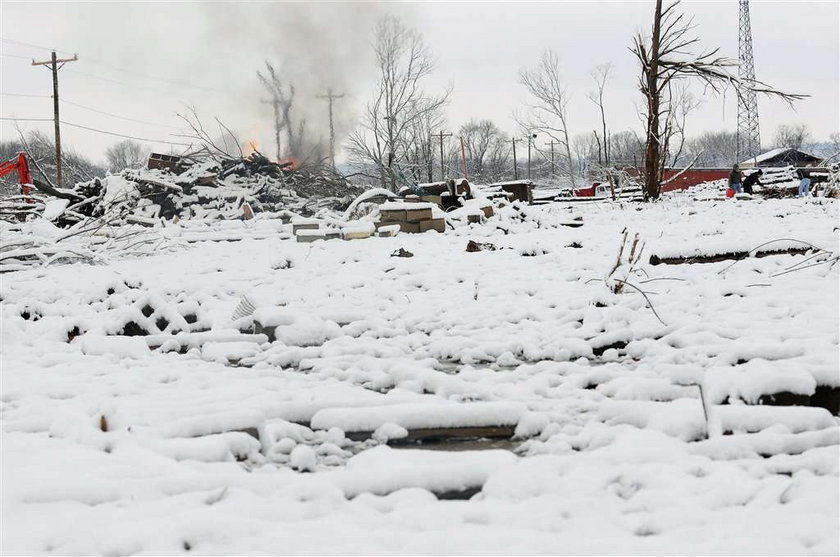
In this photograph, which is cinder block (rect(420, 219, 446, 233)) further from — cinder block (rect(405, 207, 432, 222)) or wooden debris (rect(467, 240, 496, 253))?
wooden debris (rect(467, 240, 496, 253))

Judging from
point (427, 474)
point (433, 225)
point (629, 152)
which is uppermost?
point (629, 152)

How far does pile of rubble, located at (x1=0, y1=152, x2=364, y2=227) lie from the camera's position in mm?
12500

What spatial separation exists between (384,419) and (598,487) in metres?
0.98

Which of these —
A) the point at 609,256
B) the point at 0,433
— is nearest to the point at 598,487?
the point at 0,433

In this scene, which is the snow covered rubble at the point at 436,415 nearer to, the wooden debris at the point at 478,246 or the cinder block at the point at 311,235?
the wooden debris at the point at 478,246

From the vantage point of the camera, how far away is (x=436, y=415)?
8.64 feet

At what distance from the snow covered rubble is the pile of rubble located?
751 centimetres

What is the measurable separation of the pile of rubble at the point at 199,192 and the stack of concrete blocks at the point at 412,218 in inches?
167

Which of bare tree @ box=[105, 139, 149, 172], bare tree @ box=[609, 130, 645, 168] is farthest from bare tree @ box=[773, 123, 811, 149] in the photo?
bare tree @ box=[105, 139, 149, 172]

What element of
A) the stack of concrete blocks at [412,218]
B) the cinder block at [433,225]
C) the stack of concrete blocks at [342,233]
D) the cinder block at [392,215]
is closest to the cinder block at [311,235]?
the stack of concrete blocks at [342,233]

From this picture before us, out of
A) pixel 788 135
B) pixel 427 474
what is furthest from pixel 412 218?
pixel 788 135

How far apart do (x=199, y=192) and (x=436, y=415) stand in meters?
12.2

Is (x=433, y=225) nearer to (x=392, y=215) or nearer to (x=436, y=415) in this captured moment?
(x=392, y=215)

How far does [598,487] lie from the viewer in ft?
6.66
